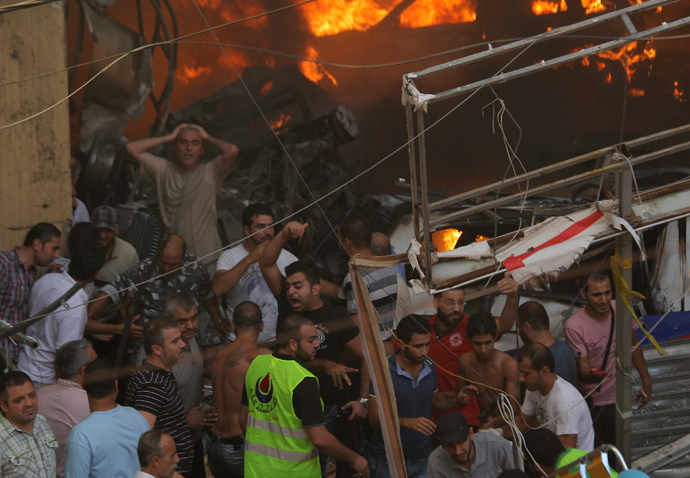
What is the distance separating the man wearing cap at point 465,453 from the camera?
466 centimetres

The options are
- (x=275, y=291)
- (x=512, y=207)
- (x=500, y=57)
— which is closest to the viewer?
(x=275, y=291)

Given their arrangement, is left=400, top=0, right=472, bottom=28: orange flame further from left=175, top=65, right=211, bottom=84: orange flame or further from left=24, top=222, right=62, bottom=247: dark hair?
left=24, top=222, right=62, bottom=247: dark hair

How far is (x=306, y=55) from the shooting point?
8930 millimetres

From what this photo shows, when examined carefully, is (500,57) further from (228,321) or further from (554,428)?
(554,428)

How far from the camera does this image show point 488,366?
5676 millimetres

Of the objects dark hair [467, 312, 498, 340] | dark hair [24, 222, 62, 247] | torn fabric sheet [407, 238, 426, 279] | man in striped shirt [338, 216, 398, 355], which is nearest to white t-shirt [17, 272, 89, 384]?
dark hair [24, 222, 62, 247]

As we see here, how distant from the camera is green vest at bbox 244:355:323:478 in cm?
484

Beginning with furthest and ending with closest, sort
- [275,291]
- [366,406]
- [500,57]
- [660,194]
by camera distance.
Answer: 1. [500,57]
2. [275,291]
3. [366,406]
4. [660,194]

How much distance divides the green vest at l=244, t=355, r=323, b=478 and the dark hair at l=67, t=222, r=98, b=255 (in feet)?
9.51

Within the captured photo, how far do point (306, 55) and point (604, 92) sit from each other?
3.82 m

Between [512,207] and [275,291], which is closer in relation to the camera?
[275,291]

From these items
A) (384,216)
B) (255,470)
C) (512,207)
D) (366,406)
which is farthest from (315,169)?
(255,470)

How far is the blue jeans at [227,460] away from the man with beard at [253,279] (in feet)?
4.47

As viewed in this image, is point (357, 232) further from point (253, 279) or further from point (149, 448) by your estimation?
point (149, 448)
